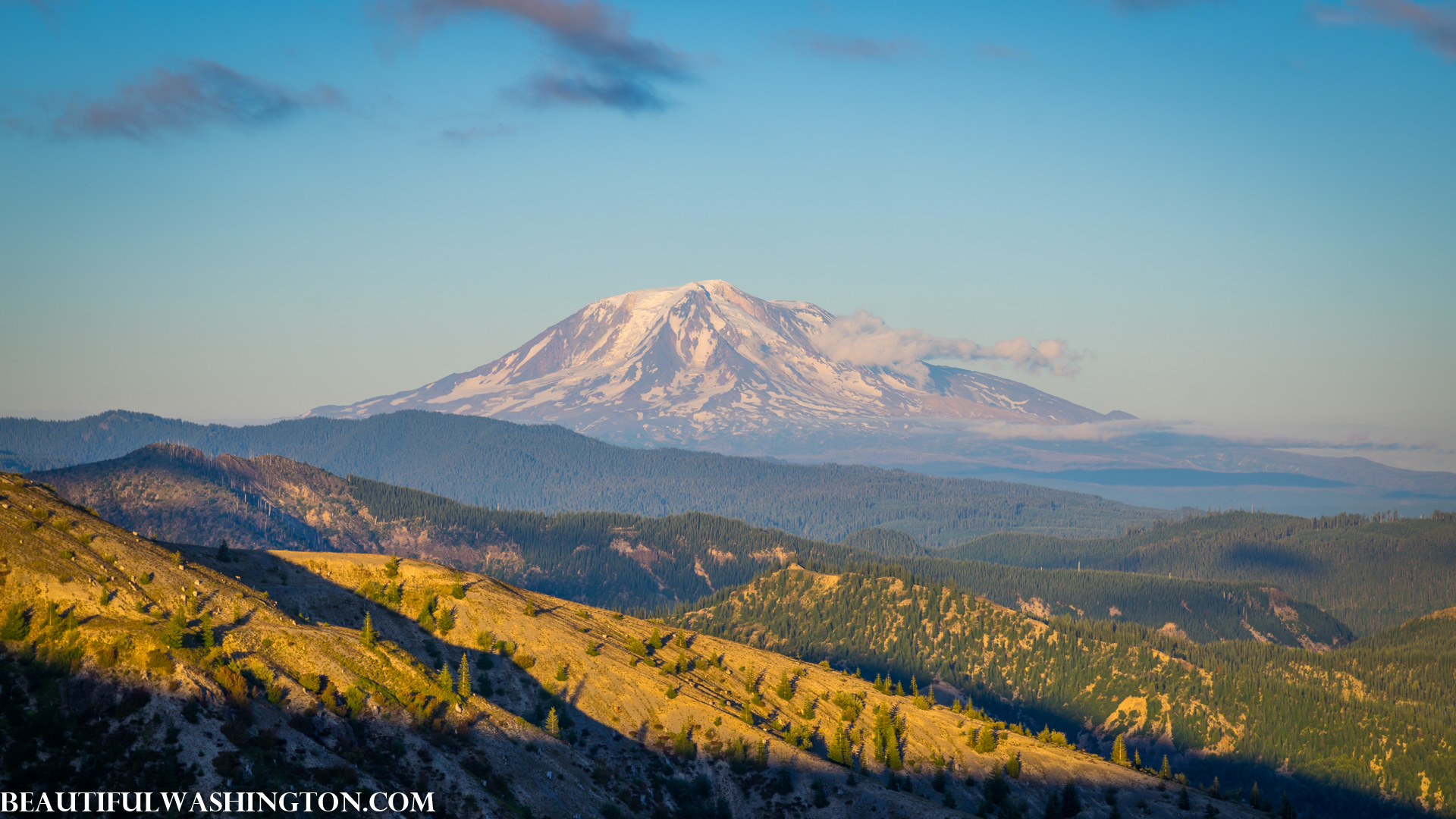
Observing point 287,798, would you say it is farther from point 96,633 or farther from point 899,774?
point 899,774

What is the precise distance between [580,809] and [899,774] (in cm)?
5063

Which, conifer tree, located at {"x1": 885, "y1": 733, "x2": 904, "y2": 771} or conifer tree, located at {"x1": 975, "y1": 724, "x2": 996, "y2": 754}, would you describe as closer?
conifer tree, located at {"x1": 885, "y1": 733, "x2": 904, "y2": 771}

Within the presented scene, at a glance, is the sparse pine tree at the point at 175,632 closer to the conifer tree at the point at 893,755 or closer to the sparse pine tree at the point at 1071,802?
the conifer tree at the point at 893,755

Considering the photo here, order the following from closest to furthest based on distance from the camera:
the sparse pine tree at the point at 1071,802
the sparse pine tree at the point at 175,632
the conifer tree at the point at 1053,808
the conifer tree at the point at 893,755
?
the sparse pine tree at the point at 175,632
the conifer tree at the point at 1053,808
the sparse pine tree at the point at 1071,802
the conifer tree at the point at 893,755

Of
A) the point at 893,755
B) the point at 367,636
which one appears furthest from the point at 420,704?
the point at 893,755

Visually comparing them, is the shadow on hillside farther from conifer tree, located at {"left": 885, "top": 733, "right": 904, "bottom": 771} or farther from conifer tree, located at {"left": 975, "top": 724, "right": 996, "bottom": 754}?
conifer tree, located at {"left": 975, "top": 724, "right": 996, "bottom": 754}

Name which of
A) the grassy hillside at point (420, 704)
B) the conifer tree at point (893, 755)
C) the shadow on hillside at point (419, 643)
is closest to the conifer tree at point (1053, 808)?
the grassy hillside at point (420, 704)

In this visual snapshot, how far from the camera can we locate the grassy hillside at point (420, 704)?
267ft

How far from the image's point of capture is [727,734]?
415ft

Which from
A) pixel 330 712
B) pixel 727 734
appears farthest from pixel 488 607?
pixel 330 712

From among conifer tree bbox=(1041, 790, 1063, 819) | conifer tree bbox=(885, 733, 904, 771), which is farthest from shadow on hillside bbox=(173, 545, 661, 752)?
conifer tree bbox=(1041, 790, 1063, 819)

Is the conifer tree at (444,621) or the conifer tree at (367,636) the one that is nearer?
the conifer tree at (367,636)

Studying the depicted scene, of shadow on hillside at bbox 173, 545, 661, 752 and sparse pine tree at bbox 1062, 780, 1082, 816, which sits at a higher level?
shadow on hillside at bbox 173, 545, 661, 752

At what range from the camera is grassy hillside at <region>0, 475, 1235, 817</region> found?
81375 millimetres
